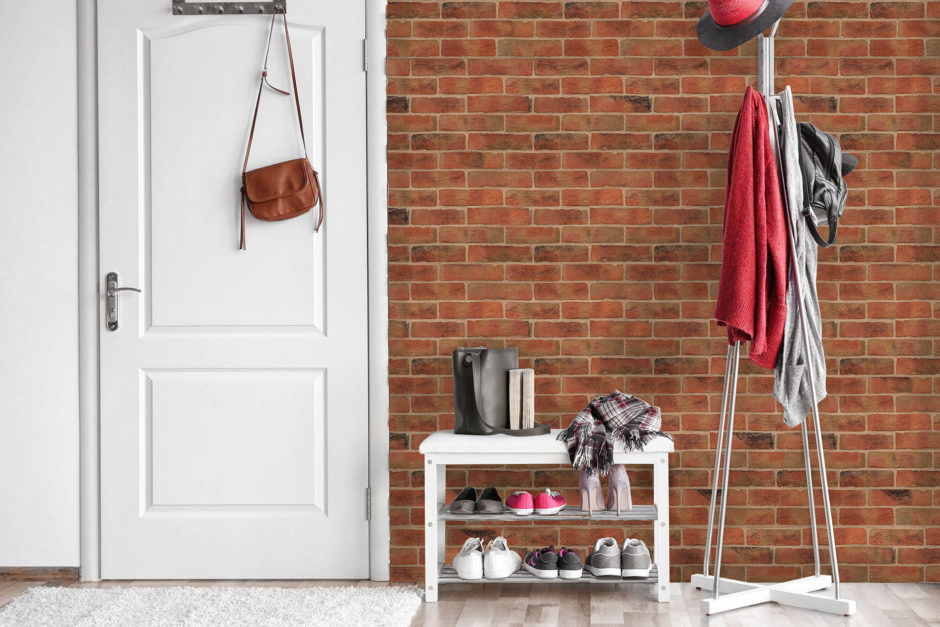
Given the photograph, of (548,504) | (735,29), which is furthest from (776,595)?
(735,29)

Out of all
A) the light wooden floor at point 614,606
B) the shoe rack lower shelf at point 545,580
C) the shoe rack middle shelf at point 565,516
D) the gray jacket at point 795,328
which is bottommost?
the light wooden floor at point 614,606

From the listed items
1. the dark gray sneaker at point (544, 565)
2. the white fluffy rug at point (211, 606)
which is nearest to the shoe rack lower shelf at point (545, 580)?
the dark gray sneaker at point (544, 565)

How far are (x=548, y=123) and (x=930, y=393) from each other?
5.23 ft

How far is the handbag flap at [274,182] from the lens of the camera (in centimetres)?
298

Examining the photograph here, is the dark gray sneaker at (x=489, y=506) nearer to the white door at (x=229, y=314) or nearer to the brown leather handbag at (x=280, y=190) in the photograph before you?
the white door at (x=229, y=314)

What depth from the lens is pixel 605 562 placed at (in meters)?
2.73

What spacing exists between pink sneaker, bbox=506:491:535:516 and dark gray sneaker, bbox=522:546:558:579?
0.14m

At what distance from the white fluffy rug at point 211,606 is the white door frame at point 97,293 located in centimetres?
20

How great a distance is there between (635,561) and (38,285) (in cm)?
223

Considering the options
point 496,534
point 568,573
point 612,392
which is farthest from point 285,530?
point 612,392

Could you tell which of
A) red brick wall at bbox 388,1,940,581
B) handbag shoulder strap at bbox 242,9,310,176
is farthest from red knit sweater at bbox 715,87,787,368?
handbag shoulder strap at bbox 242,9,310,176

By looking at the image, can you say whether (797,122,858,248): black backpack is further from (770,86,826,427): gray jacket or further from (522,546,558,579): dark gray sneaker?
(522,546,558,579): dark gray sneaker

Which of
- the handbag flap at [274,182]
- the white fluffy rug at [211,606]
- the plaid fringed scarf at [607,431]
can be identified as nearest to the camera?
the white fluffy rug at [211,606]

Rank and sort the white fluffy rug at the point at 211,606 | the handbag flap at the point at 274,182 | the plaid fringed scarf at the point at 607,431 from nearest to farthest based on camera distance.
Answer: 1. the white fluffy rug at the point at 211,606
2. the plaid fringed scarf at the point at 607,431
3. the handbag flap at the point at 274,182
